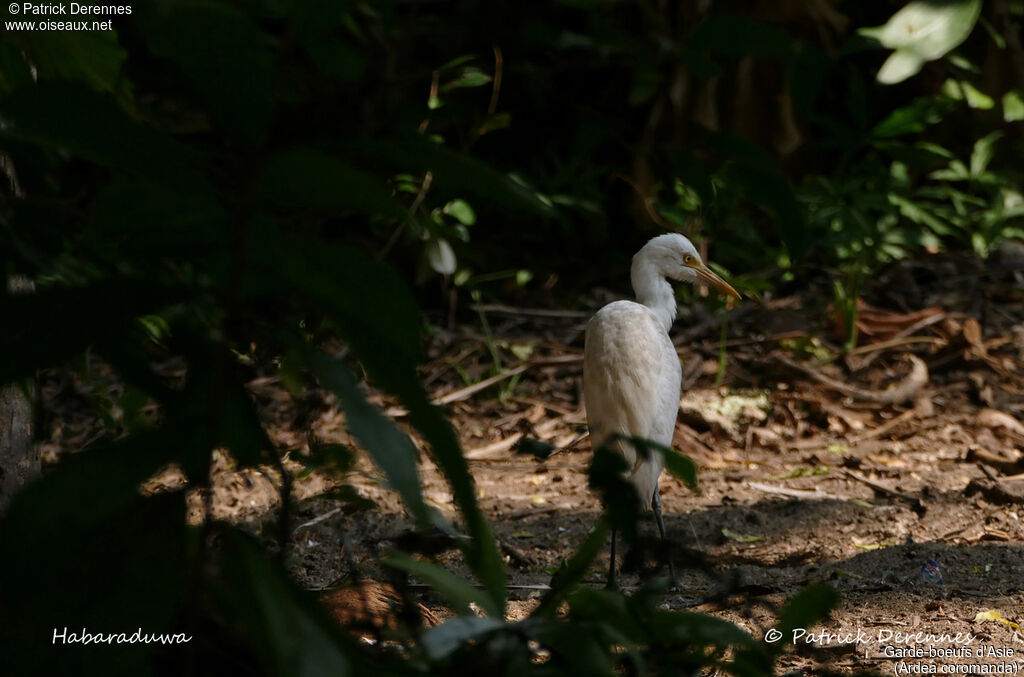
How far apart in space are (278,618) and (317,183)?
333mm

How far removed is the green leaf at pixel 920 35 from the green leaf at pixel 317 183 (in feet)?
17.5

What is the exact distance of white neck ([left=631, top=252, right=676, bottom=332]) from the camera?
13.5ft

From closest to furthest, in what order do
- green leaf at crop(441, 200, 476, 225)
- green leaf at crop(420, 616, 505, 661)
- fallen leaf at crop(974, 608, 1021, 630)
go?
green leaf at crop(420, 616, 505, 661) → fallen leaf at crop(974, 608, 1021, 630) → green leaf at crop(441, 200, 476, 225)

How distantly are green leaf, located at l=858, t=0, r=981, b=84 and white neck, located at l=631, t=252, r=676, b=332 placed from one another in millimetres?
2231

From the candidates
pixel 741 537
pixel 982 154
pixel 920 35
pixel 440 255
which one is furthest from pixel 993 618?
pixel 982 154

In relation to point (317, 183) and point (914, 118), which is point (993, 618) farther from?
point (914, 118)

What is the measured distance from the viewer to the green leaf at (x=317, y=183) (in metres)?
0.72

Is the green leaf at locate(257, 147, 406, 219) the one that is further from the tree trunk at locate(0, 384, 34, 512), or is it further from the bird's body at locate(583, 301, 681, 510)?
the bird's body at locate(583, 301, 681, 510)

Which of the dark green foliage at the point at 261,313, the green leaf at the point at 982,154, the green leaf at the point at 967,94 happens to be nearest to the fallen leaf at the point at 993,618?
the dark green foliage at the point at 261,313

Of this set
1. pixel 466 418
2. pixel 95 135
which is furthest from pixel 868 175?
pixel 95 135

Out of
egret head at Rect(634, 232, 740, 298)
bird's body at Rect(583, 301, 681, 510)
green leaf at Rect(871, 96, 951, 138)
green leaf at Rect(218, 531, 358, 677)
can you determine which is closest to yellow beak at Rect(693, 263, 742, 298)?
egret head at Rect(634, 232, 740, 298)

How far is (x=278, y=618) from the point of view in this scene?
77cm

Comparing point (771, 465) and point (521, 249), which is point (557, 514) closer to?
point (771, 465)

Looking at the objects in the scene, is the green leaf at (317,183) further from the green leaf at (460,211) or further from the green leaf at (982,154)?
the green leaf at (982,154)
